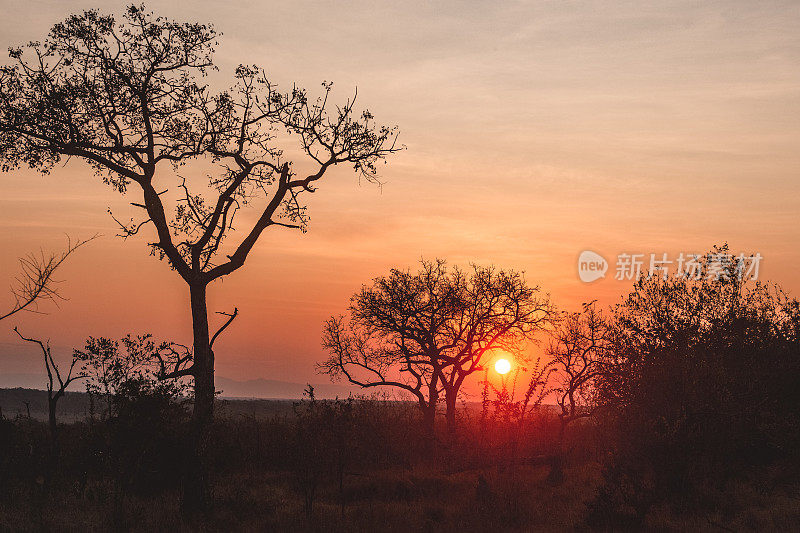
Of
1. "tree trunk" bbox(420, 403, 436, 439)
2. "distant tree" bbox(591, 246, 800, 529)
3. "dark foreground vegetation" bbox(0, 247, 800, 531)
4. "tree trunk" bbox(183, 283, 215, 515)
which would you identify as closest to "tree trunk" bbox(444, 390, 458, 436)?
"tree trunk" bbox(420, 403, 436, 439)

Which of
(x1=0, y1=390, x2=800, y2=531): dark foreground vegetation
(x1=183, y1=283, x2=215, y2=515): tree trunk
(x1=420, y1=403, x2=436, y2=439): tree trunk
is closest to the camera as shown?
(x1=0, y1=390, x2=800, y2=531): dark foreground vegetation

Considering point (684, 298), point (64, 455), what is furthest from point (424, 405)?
point (64, 455)

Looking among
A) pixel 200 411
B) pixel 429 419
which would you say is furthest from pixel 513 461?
pixel 200 411

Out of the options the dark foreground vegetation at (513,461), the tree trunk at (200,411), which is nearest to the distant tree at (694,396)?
the dark foreground vegetation at (513,461)

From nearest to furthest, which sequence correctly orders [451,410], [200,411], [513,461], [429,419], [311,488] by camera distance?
[200,411] < [311,488] < [513,461] < [429,419] < [451,410]

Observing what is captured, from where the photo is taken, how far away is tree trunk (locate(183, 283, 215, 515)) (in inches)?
707

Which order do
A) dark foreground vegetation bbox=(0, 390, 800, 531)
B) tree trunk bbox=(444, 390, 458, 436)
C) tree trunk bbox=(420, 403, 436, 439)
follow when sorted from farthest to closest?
tree trunk bbox=(444, 390, 458, 436) → tree trunk bbox=(420, 403, 436, 439) → dark foreground vegetation bbox=(0, 390, 800, 531)

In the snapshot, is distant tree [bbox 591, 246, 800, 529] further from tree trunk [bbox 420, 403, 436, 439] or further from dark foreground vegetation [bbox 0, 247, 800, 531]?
tree trunk [bbox 420, 403, 436, 439]

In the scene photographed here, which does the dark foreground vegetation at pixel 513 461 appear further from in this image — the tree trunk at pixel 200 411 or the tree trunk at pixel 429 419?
the tree trunk at pixel 429 419

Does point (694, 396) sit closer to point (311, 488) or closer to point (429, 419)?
point (311, 488)

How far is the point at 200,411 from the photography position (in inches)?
773

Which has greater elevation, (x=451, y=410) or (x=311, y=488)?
(x=451, y=410)

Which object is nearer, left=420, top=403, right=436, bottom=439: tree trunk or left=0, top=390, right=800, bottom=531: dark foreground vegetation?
left=0, top=390, right=800, bottom=531: dark foreground vegetation

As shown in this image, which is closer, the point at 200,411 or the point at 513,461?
the point at 200,411
